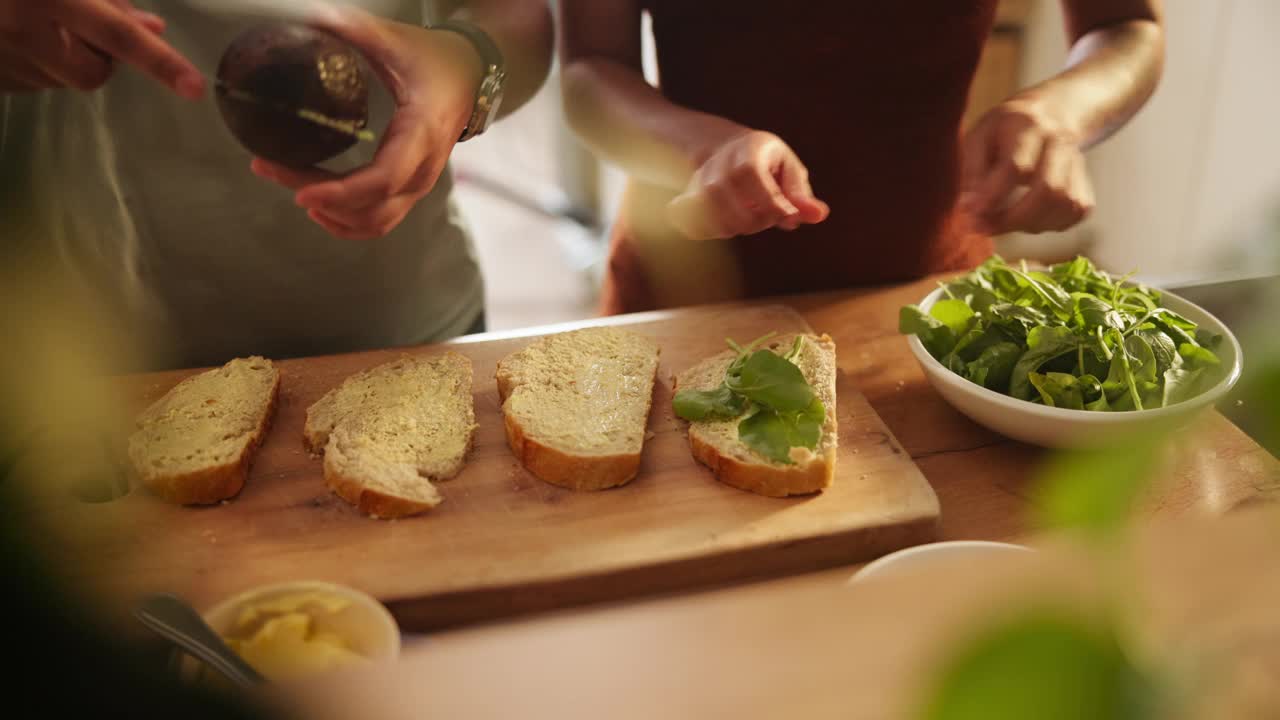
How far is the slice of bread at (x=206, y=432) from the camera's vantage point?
1.72 meters

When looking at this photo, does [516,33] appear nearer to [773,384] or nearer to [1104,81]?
[773,384]

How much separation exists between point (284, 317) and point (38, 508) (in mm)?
1973

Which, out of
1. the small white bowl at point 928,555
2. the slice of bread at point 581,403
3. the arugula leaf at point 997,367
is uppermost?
the small white bowl at point 928,555

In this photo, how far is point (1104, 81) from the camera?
242cm

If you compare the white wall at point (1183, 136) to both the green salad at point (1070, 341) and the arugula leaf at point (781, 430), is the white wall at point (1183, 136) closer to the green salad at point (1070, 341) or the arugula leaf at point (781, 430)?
the green salad at point (1070, 341)

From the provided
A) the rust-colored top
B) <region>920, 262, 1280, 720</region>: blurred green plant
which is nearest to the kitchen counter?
<region>920, 262, 1280, 720</region>: blurred green plant

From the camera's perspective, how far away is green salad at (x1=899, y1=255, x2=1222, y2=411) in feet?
5.69

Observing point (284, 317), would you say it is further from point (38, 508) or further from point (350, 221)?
point (38, 508)

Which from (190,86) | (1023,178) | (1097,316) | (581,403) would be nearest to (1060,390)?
(1097,316)

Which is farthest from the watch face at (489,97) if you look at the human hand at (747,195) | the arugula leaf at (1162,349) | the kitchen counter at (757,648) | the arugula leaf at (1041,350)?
the kitchen counter at (757,648)

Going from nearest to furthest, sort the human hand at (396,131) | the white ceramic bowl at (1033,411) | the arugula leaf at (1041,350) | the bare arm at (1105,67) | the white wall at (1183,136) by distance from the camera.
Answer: the human hand at (396,131) → the white ceramic bowl at (1033,411) → the arugula leaf at (1041,350) → the bare arm at (1105,67) → the white wall at (1183,136)

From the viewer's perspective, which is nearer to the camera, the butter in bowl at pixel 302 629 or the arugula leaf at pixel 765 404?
the butter in bowl at pixel 302 629

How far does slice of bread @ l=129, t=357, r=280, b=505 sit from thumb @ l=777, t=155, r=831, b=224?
1173 millimetres

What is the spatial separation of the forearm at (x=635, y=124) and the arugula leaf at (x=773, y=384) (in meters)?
0.57
